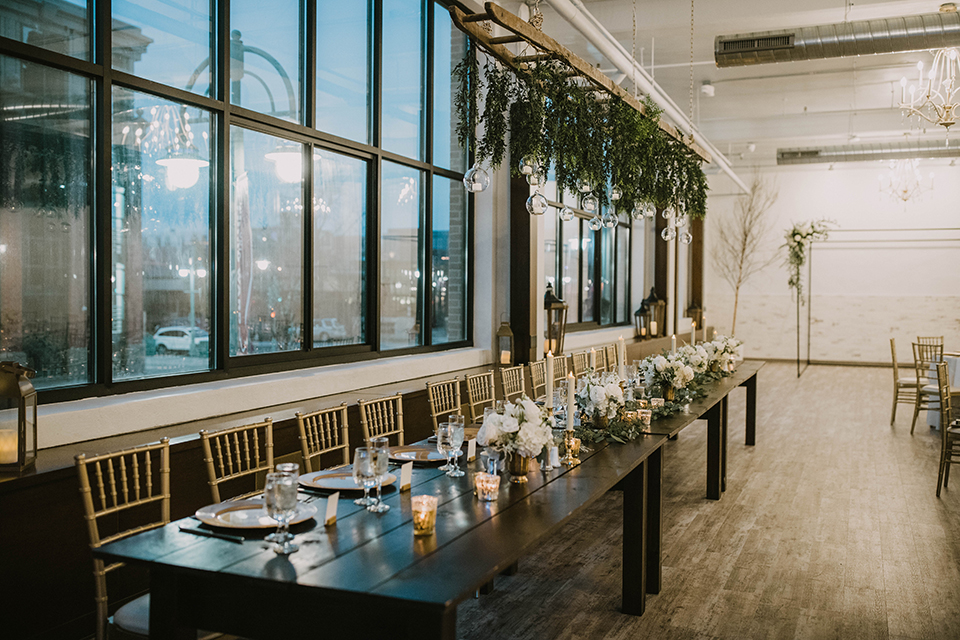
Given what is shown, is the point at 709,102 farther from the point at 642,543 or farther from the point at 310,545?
the point at 310,545

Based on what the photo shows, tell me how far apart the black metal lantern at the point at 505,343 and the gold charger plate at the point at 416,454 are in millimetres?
3774

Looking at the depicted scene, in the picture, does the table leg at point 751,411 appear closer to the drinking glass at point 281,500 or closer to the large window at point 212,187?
the large window at point 212,187

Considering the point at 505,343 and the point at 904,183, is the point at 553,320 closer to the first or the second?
the point at 505,343

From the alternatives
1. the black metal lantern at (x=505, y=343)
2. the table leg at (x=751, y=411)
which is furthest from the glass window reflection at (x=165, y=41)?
the table leg at (x=751, y=411)

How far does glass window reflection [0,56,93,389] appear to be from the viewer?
3.44 m

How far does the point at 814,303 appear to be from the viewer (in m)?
15.4

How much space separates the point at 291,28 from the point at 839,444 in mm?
6074

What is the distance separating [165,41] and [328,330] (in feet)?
7.03

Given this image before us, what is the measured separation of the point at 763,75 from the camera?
1006 cm

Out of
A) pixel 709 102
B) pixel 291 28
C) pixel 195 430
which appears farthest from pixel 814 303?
pixel 195 430

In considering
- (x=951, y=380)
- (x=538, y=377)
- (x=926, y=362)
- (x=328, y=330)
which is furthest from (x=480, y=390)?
(x=926, y=362)

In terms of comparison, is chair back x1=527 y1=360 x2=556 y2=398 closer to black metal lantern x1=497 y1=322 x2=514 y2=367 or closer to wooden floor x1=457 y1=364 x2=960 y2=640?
black metal lantern x1=497 y1=322 x2=514 y2=367

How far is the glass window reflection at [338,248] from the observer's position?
5.42 m

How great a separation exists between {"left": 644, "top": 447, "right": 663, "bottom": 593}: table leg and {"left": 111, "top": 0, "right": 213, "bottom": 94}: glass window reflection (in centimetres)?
310
